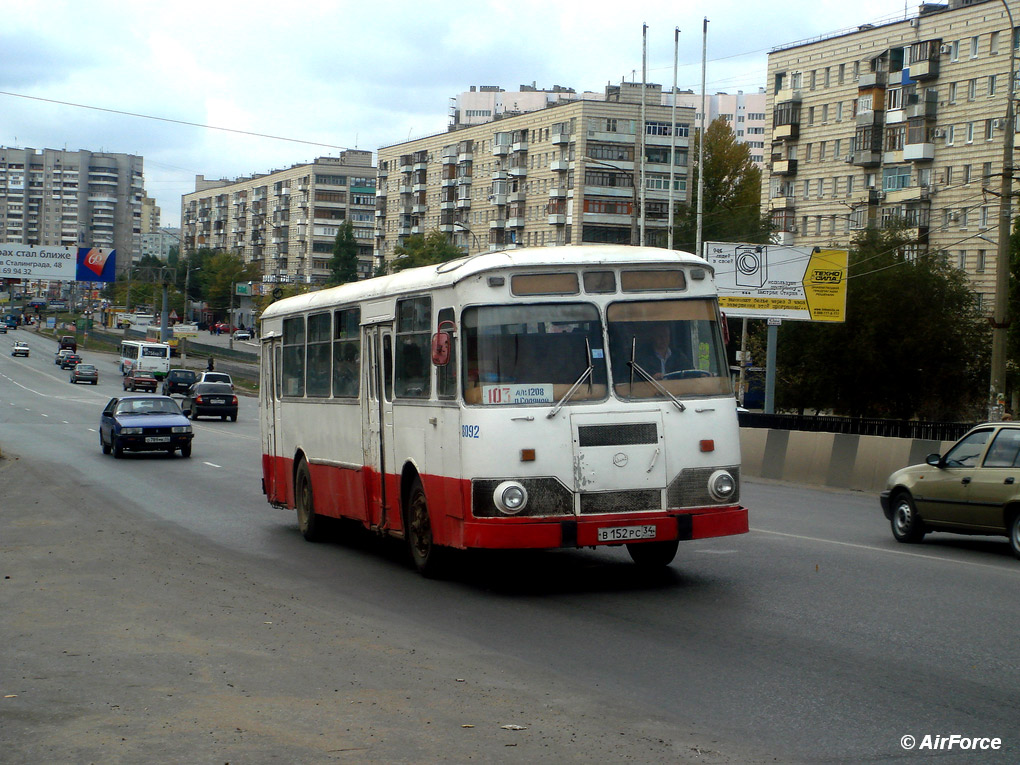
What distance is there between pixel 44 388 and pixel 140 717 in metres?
83.8

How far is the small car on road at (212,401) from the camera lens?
2162 inches

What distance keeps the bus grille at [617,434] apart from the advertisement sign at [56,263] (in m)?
42.7

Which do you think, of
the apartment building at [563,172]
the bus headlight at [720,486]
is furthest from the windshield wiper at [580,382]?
the apartment building at [563,172]

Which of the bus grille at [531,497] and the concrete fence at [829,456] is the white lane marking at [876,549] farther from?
the concrete fence at [829,456]

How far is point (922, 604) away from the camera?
33.7 feet

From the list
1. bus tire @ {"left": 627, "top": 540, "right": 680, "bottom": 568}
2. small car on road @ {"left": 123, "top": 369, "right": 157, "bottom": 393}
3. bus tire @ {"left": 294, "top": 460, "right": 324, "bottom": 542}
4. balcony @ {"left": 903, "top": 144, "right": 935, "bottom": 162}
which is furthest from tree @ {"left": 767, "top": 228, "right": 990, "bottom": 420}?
bus tire @ {"left": 627, "top": 540, "right": 680, "bottom": 568}

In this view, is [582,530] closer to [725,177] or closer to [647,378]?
[647,378]

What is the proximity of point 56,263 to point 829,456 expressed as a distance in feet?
114

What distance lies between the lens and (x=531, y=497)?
34.6 feet

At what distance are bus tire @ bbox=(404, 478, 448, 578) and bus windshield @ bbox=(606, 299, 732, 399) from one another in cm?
223

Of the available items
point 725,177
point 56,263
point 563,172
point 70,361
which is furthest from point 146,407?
point 725,177

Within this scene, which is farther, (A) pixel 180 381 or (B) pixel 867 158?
(A) pixel 180 381

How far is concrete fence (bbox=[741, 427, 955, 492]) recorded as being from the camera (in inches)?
958

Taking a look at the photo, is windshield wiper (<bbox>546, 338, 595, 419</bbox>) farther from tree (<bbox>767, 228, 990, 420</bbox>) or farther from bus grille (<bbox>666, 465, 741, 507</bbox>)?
tree (<bbox>767, 228, 990, 420</bbox>)
